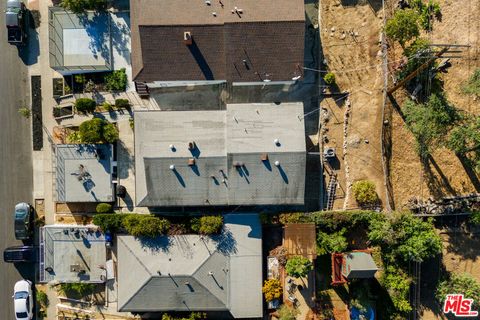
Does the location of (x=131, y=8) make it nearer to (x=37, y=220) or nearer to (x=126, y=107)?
(x=126, y=107)

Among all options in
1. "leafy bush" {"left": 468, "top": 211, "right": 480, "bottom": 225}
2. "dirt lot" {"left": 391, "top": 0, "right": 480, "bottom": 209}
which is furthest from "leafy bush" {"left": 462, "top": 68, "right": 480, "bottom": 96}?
"leafy bush" {"left": 468, "top": 211, "right": 480, "bottom": 225}

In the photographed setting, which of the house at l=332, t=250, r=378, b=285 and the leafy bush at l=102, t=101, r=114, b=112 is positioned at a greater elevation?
the leafy bush at l=102, t=101, r=114, b=112

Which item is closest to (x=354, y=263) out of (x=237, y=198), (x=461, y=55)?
(x=237, y=198)

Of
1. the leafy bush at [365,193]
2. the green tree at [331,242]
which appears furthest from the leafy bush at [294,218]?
the leafy bush at [365,193]

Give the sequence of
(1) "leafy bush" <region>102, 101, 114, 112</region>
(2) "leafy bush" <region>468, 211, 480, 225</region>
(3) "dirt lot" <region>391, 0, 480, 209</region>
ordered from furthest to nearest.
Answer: (1) "leafy bush" <region>102, 101, 114, 112</region> < (3) "dirt lot" <region>391, 0, 480, 209</region> < (2) "leafy bush" <region>468, 211, 480, 225</region>

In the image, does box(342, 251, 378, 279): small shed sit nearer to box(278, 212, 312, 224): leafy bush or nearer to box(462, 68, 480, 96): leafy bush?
box(278, 212, 312, 224): leafy bush
